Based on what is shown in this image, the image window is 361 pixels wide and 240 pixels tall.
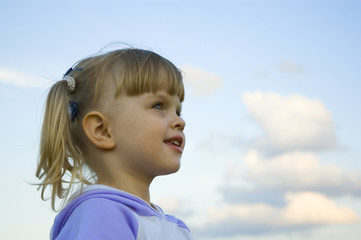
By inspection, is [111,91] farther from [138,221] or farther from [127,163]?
[138,221]

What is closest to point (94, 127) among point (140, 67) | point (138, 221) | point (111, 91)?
point (111, 91)

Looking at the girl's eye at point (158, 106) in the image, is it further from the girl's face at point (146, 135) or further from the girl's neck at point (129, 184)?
the girl's neck at point (129, 184)

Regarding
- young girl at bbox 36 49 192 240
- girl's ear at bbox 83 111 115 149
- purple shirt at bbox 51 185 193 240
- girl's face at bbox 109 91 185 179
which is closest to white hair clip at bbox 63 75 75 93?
young girl at bbox 36 49 192 240

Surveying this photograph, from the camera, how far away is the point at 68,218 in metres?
3.32

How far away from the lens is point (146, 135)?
3455mm

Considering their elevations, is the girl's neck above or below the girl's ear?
below

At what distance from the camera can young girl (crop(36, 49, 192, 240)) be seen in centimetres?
339

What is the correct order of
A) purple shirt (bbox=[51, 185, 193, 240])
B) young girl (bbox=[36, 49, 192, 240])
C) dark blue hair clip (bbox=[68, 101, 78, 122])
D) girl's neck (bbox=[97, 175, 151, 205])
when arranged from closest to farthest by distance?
1. purple shirt (bbox=[51, 185, 193, 240])
2. young girl (bbox=[36, 49, 192, 240])
3. girl's neck (bbox=[97, 175, 151, 205])
4. dark blue hair clip (bbox=[68, 101, 78, 122])

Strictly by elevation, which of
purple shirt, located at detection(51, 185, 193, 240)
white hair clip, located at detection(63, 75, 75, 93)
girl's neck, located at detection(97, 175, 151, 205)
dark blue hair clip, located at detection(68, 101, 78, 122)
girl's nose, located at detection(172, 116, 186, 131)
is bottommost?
purple shirt, located at detection(51, 185, 193, 240)

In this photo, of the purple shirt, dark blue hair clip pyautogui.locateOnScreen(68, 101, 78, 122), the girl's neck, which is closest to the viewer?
the purple shirt

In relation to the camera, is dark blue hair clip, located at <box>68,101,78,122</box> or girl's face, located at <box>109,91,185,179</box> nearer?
girl's face, located at <box>109,91,185,179</box>

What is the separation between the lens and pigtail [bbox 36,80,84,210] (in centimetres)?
367

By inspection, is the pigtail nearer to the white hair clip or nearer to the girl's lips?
the white hair clip

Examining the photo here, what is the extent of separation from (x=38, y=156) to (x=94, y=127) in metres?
0.58
